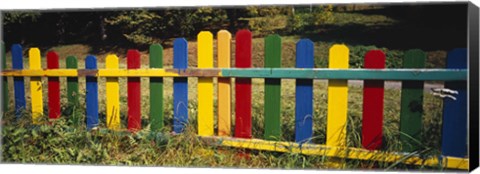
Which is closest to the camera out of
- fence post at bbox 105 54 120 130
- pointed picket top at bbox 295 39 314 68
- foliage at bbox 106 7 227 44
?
pointed picket top at bbox 295 39 314 68

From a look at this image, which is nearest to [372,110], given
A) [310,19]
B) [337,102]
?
[337,102]

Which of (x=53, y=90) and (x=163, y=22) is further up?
(x=163, y=22)

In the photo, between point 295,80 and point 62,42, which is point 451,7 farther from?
point 62,42

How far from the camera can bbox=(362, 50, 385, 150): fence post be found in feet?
8.23

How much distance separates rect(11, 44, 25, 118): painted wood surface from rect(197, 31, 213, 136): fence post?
1323 millimetres

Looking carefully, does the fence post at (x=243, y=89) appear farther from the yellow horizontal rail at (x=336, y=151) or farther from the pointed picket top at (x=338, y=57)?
the pointed picket top at (x=338, y=57)

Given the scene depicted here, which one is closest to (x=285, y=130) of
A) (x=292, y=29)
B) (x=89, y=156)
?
(x=292, y=29)

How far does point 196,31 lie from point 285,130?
831 millimetres

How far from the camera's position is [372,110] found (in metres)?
2.59

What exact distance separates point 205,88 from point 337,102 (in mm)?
786

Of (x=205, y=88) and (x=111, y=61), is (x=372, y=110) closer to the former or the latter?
(x=205, y=88)

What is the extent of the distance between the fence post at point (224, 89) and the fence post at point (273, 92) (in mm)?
227

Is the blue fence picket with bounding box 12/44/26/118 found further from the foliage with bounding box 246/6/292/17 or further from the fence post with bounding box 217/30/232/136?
the foliage with bounding box 246/6/292/17

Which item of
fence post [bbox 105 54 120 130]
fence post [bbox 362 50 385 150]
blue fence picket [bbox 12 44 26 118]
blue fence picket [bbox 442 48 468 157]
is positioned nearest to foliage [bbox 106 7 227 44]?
fence post [bbox 105 54 120 130]
